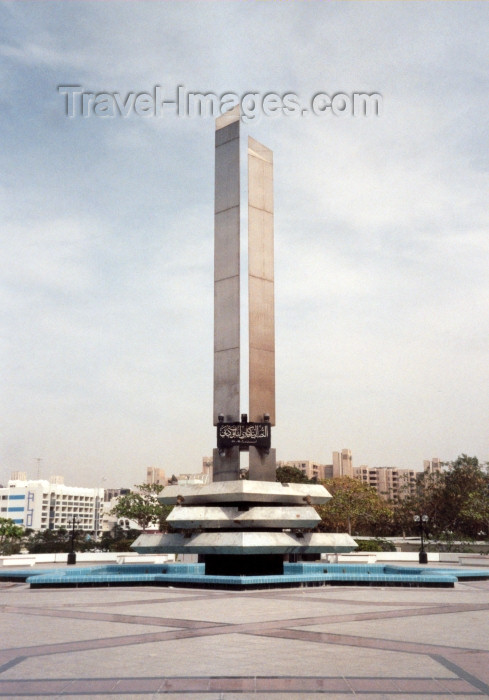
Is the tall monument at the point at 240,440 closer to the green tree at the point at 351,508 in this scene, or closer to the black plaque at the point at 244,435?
the black plaque at the point at 244,435

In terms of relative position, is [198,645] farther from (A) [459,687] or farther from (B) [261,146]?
(B) [261,146]

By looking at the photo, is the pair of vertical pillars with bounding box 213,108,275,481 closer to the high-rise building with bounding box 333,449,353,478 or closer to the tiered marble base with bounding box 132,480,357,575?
the tiered marble base with bounding box 132,480,357,575

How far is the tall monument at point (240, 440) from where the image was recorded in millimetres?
25703

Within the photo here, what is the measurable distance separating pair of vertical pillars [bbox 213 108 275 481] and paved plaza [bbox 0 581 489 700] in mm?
9895

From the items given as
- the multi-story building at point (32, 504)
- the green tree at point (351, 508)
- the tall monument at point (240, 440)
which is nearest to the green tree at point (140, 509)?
the green tree at point (351, 508)

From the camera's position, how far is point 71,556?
41.6 metres

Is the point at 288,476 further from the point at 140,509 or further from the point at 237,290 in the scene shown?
the point at 237,290

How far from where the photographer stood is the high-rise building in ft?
622

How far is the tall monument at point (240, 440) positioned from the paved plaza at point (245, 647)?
18.5 feet

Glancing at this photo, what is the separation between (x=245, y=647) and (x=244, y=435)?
16909mm

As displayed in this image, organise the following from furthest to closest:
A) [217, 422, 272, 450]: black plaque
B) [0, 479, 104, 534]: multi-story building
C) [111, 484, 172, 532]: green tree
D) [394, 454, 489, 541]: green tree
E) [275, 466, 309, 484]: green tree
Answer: [0, 479, 104, 534]: multi-story building
[394, 454, 489, 541]: green tree
[275, 466, 309, 484]: green tree
[111, 484, 172, 532]: green tree
[217, 422, 272, 450]: black plaque

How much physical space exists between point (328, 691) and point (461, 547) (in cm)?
5373

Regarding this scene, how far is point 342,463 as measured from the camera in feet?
627

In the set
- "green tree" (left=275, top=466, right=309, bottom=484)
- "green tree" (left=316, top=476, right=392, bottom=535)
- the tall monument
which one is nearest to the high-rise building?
"green tree" (left=275, top=466, right=309, bottom=484)
